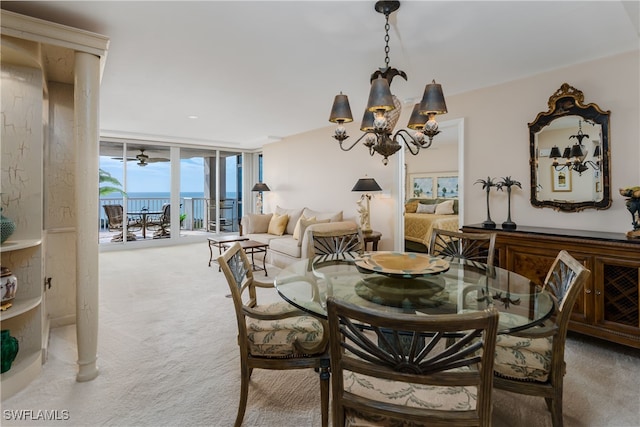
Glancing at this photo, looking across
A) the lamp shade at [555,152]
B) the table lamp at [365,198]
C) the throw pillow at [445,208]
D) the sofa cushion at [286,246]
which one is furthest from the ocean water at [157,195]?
the lamp shade at [555,152]

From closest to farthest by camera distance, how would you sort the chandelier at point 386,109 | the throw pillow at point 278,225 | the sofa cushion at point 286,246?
the chandelier at point 386,109 < the sofa cushion at point 286,246 < the throw pillow at point 278,225

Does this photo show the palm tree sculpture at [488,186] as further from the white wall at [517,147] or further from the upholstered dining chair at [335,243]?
the upholstered dining chair at [335,243]

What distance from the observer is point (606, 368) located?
229 cm

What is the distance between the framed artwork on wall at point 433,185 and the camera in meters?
7.59

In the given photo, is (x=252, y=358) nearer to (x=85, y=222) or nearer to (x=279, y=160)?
(x=85, y=222)

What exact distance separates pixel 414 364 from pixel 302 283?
Result: 1137 millimetres

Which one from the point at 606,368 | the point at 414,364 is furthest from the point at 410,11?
the point at 606,368

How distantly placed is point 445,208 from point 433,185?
95cm

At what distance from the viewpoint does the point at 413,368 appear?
103cm

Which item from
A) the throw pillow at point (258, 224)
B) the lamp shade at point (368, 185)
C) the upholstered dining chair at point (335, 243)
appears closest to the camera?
the upholstered dining chair at point (335, 243)

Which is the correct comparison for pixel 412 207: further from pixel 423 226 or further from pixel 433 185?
pixel 423 226

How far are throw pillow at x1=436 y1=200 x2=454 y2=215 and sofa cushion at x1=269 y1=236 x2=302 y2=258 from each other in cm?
386

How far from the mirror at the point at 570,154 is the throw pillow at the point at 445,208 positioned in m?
3.90

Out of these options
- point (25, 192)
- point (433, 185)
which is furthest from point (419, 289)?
point (433, 185)
